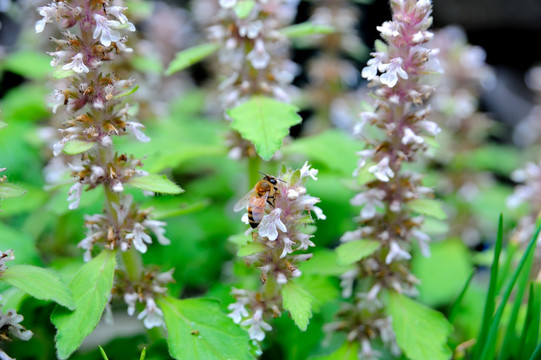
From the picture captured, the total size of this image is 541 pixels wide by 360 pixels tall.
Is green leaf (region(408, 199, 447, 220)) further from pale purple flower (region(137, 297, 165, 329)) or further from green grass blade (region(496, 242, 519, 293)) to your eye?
pale purple flower (region(137, 297, 165, 329))

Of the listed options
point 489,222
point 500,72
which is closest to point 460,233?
point 489,222

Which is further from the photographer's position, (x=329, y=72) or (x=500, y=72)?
(x=500, y=72)

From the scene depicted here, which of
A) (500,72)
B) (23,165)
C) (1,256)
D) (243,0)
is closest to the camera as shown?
(1,256)

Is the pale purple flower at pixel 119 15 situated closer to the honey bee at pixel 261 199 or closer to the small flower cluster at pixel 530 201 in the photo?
the honey bee at pixel 261 199

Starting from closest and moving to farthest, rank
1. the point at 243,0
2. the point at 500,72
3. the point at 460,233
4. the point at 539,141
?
the point at 243,0 → the point at 460,233 → the point at 539,141 → the point at 500,72

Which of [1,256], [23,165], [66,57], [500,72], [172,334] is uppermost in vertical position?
[66,57]

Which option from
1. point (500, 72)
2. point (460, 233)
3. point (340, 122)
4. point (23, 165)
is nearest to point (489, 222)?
point (460, 233)

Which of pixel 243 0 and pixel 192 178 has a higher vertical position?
pixel 243 0

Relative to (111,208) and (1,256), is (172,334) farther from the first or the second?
(1,256)
